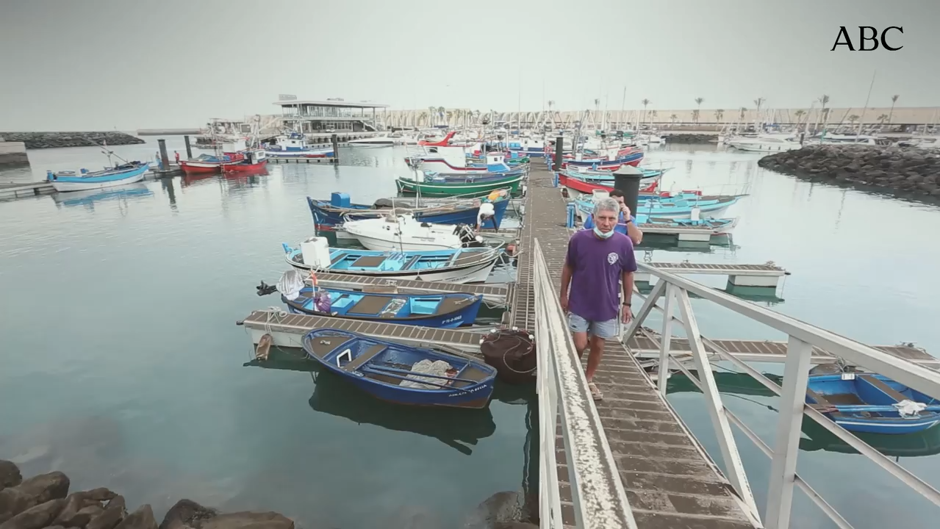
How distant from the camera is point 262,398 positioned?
33.9 ft

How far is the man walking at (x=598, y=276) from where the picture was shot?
4543 mm

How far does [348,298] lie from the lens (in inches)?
518

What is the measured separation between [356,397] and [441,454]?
9.25 feet

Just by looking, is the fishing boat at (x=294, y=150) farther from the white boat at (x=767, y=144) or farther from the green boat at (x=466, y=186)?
the white boat at (x=767, y=144)

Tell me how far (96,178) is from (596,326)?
Result: 49819 millimetres

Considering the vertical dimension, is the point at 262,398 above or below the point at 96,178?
below

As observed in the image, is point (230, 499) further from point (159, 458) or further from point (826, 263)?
point (826, 263)

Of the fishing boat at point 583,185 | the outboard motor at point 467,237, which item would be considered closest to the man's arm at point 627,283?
the outboard motor at point 467,237

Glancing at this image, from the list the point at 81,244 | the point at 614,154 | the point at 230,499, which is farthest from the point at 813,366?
the point at 614,154

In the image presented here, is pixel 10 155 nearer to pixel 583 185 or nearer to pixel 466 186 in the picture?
pixel 466 186

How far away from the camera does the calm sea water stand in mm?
7578

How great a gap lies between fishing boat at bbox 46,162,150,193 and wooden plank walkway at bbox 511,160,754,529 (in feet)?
162

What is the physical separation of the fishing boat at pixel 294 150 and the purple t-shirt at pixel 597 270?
220ft

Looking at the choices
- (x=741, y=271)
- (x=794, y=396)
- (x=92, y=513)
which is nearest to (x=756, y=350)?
(x=741, y=271)
